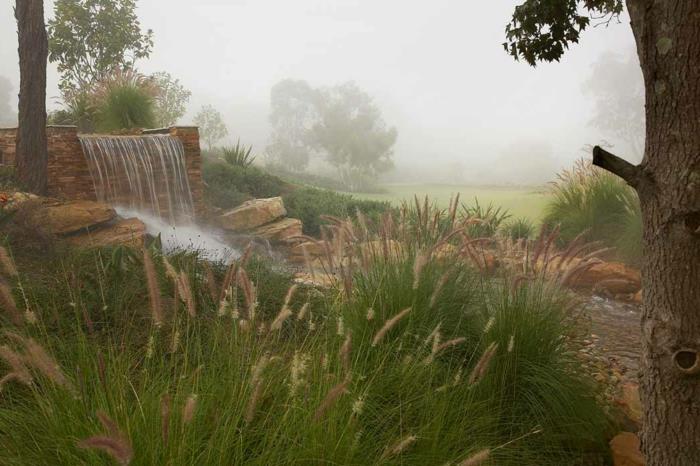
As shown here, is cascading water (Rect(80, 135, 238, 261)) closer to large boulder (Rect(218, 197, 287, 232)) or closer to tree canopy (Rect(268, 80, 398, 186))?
large boulder (Rect(218, 197, 287, 232))

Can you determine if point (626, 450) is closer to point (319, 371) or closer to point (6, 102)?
point (319, 371)

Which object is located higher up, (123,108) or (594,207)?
(123,108)

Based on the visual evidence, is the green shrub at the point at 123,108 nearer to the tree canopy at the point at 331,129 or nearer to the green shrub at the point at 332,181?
the green shrub at the point at 332,181

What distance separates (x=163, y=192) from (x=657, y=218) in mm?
10884

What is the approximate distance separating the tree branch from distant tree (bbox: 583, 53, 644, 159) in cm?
3233

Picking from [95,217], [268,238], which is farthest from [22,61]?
[268,238]

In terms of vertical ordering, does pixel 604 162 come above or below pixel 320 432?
above

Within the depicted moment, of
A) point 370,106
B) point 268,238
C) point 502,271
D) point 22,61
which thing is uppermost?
point 370,106

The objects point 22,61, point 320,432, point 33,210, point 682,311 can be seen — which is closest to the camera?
point 320,432

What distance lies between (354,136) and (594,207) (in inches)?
911

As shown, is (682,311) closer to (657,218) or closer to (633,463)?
(657,218)

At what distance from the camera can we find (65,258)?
5.61 m

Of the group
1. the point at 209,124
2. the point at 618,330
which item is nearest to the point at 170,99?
the point at 209,124

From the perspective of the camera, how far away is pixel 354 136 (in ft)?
109
